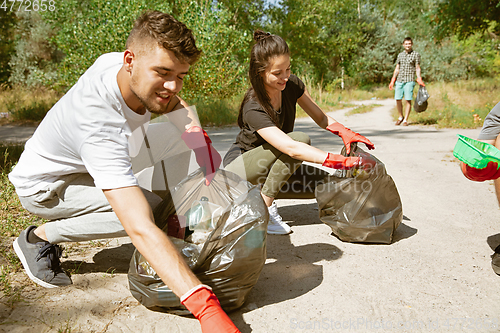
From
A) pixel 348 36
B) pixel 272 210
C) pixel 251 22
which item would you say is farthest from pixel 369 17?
pixel 272 210

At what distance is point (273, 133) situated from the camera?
245 centimetres

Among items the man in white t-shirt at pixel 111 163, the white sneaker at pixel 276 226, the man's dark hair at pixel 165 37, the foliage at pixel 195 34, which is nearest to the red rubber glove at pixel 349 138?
the white sneaker at pixel 276 226

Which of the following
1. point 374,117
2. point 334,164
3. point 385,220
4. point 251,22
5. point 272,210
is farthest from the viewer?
point 251,22

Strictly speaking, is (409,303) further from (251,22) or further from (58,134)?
(251,22)

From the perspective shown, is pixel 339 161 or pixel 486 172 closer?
pixel 486 172

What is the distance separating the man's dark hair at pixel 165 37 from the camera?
163cm

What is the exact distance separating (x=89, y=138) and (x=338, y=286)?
1452 millimetres

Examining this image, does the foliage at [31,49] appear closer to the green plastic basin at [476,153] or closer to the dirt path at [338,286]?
the dirt path at [338,286]

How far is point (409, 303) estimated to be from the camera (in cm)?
185

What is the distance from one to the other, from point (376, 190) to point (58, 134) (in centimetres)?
185

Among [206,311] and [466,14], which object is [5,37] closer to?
[206,311]

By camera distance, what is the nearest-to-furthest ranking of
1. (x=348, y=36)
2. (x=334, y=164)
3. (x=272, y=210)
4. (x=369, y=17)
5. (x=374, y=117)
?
(x=334, y=164), (x=272, y=210), (x=374, y=117), (x=348, y=36), (x=369, y=17)

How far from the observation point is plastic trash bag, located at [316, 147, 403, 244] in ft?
7.85

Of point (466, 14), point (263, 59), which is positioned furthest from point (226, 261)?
point (466, 14)
